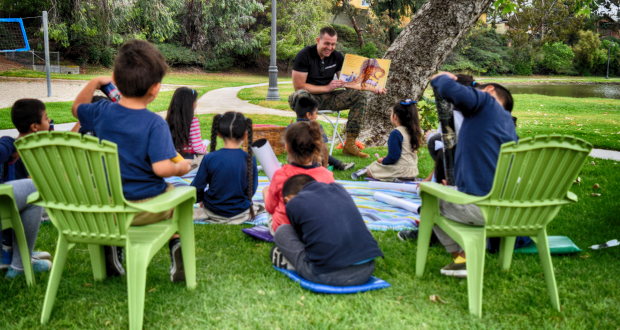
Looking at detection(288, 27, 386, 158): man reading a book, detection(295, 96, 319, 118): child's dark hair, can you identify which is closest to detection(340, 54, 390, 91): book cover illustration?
detection(288, 27, 386, 158): man reading a book

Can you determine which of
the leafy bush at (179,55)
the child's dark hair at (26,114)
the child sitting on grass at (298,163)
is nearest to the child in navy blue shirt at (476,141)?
the child sitting on grass at (298,163)

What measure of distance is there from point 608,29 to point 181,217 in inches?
3138

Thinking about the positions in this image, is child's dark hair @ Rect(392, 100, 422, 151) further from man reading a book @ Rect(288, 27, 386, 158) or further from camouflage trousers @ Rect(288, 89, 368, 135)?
camouflage trousers @ Rect(288, 89, 368, 135)

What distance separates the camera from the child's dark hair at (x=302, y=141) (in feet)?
10.1

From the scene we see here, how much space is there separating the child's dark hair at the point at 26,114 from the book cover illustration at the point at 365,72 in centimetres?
380

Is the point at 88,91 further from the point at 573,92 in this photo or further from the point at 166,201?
the point at 573,92

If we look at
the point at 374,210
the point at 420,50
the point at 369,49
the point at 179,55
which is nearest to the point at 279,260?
the point at 374,210

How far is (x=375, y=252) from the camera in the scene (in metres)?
2.68

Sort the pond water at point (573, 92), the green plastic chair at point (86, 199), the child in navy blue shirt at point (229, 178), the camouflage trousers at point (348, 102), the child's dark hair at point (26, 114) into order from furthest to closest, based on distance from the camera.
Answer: the pond water at point (573, 92), the camouflage trousers at point (348, 102), the child in navy blue shirt at point (229, 178), the child's dark hair at point (26, 114), the green plastic chair at point (86, 199)

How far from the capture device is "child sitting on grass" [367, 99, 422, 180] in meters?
5.27

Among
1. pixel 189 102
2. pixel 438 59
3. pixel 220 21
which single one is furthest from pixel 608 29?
pixel 189 102

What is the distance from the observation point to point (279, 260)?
9.84 ft

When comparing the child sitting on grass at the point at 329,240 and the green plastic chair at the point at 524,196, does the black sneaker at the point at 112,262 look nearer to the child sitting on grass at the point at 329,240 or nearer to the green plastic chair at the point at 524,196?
the child sitting on grass at the point at 329,240

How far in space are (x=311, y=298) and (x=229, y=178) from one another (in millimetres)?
1601
